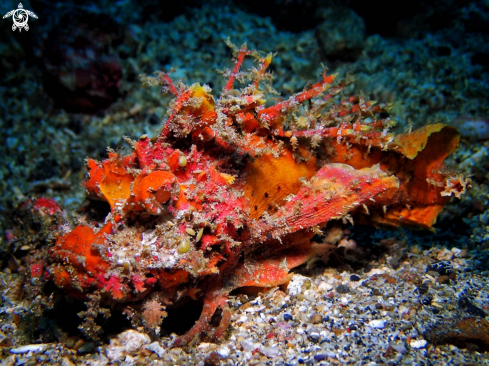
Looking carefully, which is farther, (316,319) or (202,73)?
(202,73)

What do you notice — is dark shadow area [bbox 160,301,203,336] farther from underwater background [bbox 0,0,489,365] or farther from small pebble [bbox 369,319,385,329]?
underwater background [bbox 0,0,489,365]

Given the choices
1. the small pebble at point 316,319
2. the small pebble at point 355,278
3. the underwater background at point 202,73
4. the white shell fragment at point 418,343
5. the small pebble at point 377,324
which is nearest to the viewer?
the white shell fragment at point 418,343

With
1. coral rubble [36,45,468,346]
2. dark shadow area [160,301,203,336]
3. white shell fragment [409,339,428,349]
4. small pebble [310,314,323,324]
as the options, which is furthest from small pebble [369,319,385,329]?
dark shadow area [160,301,203,336]

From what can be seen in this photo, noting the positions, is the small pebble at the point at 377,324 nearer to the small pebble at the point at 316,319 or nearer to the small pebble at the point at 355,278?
the small pebble at the point at 316,319

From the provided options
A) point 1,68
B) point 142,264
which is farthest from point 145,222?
point 1,68

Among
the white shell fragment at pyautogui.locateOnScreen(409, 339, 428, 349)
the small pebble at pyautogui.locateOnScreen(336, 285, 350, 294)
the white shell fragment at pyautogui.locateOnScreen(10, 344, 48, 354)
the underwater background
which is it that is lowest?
the white shell fragment at pyautogui.locateOnScreen(409, 339, 428, 349)

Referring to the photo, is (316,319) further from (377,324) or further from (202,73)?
(202,73)

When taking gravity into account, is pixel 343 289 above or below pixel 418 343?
above

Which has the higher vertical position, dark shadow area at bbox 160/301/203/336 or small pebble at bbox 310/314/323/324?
dark shadow area at bbox 160/301/203/336

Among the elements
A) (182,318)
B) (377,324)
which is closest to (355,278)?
(377,324)

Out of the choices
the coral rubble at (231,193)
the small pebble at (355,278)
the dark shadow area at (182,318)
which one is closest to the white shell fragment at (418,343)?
the small pebble at (355,278)

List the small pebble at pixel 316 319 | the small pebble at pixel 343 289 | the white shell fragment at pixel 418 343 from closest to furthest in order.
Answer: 1. the white shell fragment at pixel 418 343
2. the small pebble at pixel 316 319
3. the small pebble at pixel 343 289

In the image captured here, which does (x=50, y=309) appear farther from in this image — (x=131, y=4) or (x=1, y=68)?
(x=131, y=4)
